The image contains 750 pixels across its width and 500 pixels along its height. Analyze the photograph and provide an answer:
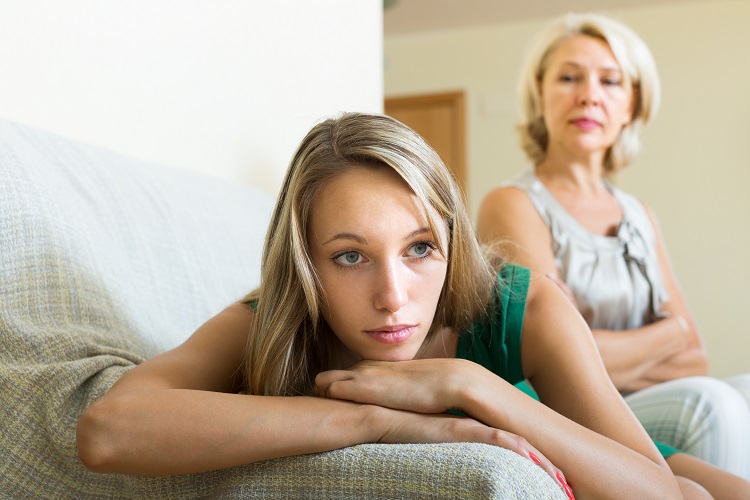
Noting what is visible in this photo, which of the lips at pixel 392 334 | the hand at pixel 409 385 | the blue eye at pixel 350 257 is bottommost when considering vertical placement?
the hand at pixel 409 385

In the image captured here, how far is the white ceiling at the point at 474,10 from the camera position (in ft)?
17.1

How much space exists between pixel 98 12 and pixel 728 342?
4390 mm

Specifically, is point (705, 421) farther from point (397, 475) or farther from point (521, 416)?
point (397, 475)

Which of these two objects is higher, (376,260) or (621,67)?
(621,67)

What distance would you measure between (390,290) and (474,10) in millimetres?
4770

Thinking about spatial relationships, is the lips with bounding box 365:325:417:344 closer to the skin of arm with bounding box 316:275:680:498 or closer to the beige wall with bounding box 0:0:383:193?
the skin of arm with bounding box 316:275:680:498

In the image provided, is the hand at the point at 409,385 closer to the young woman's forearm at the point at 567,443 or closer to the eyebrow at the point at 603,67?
the young woman's forearm at the point at 567,443

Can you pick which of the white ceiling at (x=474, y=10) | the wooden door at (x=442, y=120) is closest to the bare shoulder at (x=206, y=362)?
the white ceiling at (x=474, y=10)

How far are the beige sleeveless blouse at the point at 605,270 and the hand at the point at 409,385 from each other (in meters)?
1.16

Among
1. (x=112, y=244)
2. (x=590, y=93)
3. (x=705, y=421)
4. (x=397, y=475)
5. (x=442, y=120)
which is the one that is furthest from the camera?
(x=442, y=120)

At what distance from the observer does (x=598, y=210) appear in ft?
7.13

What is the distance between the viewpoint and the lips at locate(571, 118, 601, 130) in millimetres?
2176

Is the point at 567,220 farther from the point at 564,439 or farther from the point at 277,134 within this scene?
the point at 564,439

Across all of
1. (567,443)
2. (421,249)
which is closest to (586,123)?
(421,249)
